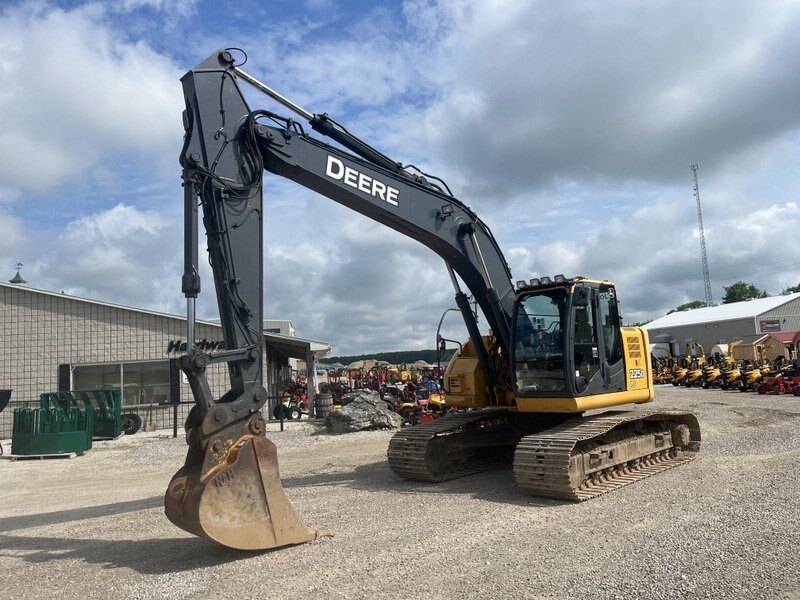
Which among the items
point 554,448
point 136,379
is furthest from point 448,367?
point 136,379

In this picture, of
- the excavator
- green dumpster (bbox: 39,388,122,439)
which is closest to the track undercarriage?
the excavator

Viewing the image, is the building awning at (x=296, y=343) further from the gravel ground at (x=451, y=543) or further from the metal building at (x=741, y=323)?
the metal building at (x=741, y=323)

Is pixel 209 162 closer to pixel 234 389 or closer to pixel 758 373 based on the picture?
pixel 234 389

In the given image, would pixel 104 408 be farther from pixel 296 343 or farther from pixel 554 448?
pixel 554 448

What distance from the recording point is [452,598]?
4.99 metres

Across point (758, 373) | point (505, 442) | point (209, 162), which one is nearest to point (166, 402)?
point (505, 442)

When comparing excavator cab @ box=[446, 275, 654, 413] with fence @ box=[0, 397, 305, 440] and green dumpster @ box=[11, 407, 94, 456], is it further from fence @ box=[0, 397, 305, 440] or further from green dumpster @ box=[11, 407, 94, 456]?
fence @ box=[0, 397, 305, 440]

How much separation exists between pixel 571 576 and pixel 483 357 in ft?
16.4

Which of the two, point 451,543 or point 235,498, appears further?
point 451,543

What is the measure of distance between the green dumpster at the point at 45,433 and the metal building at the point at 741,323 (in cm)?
4516

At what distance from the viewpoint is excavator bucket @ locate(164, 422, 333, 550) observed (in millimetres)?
5805

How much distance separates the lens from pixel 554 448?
8.23 meters

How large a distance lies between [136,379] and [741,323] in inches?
1943

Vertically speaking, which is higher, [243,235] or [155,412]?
[243,235]
